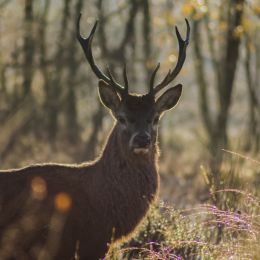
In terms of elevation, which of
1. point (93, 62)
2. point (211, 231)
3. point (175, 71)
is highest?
point (93, 62)

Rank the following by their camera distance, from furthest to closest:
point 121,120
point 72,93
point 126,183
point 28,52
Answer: point 72,93
point 28,52
point 121,120
point 126,183

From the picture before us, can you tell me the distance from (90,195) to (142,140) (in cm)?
82

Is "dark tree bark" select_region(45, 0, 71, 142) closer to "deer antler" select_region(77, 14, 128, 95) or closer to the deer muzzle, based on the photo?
"deer antler" select_region(77, 14, 128, 95)

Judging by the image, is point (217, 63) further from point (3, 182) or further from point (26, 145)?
point (3, 182)

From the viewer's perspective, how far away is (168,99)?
28.8ft

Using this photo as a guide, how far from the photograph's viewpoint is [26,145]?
61.0 feet

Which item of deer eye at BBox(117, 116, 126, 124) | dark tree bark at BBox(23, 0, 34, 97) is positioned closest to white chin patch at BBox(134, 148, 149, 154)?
deer eye at BBox(117, 116, 126, 124)

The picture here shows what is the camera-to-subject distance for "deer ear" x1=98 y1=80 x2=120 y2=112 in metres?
8.47

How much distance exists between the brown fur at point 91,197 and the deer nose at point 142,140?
0.17 meters

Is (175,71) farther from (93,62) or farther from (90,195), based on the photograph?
(90,195)

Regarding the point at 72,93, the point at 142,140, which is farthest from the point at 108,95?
the point at 72,93

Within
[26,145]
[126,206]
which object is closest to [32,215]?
[126,206]

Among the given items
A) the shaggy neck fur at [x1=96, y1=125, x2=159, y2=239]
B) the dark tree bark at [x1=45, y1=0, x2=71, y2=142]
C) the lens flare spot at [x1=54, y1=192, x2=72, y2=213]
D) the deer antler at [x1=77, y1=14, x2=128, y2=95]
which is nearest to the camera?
the lens flare spot at [x1=54, y1=192, x2=72, y2=213]

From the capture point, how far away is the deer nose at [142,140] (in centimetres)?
769
